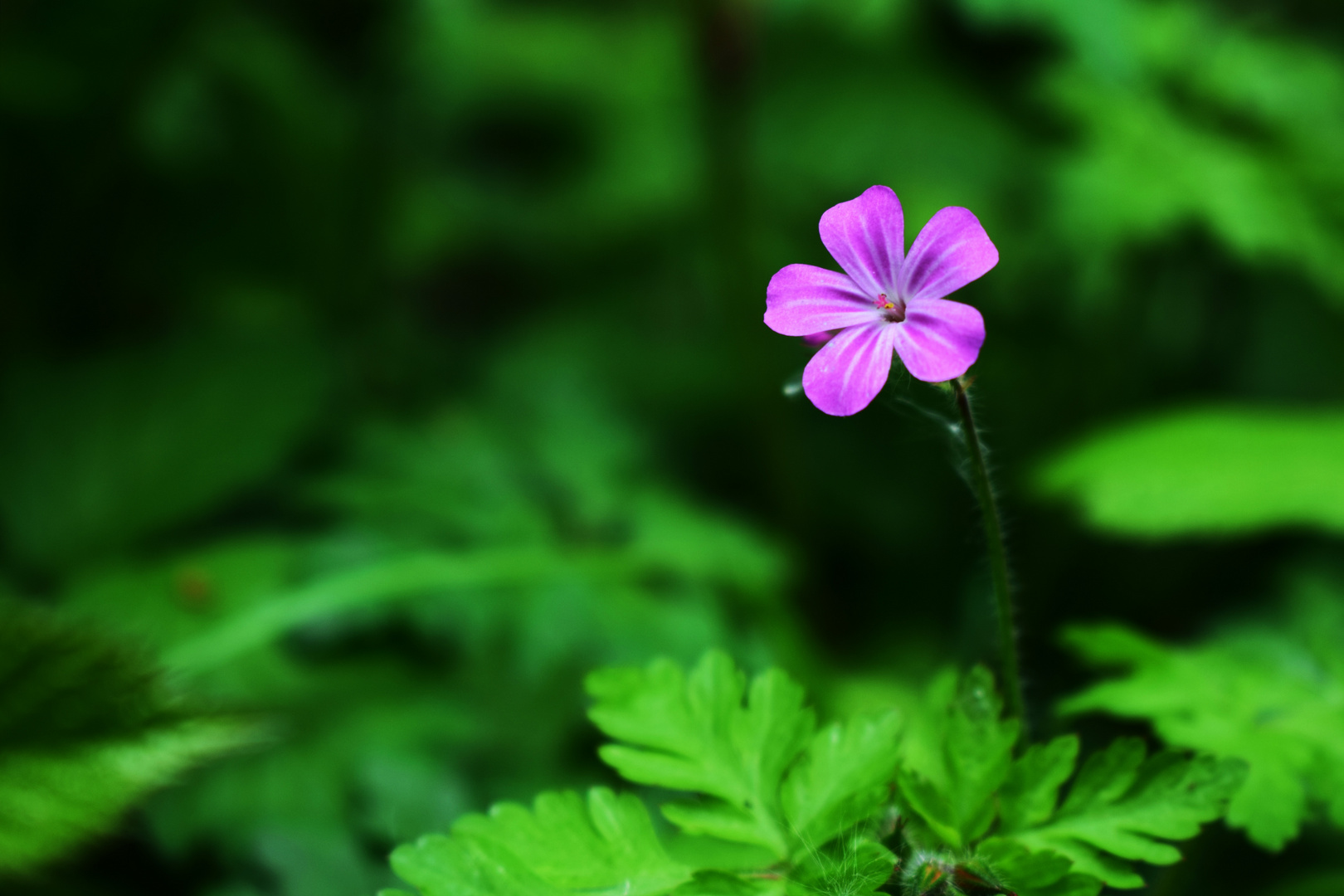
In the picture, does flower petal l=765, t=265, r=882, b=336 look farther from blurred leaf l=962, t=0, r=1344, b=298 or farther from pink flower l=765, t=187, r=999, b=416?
blurred leaf l=962, t=0, r=1344, b=298

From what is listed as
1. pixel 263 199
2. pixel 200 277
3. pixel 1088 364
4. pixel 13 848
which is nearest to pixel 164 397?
pixel 200 277

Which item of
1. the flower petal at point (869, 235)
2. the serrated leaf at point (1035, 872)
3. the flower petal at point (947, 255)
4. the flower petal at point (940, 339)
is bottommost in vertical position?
the serrated leaf at point (1035, 872)

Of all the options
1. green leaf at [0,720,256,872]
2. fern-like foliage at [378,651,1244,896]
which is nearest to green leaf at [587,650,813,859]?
fern-like foliage at [378,651,1244,896]

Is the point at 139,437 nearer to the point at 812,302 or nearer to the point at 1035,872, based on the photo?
the point at 812,302

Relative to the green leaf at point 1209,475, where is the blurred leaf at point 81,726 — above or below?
below

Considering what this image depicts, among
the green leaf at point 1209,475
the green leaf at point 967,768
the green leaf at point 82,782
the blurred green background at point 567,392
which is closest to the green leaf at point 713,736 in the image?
the green leaf at point 967,768

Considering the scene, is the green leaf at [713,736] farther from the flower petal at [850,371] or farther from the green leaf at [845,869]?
the flower petal at [850,371]

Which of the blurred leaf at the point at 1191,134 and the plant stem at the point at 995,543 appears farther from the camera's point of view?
the blurred leaf at the point at 1191,134
